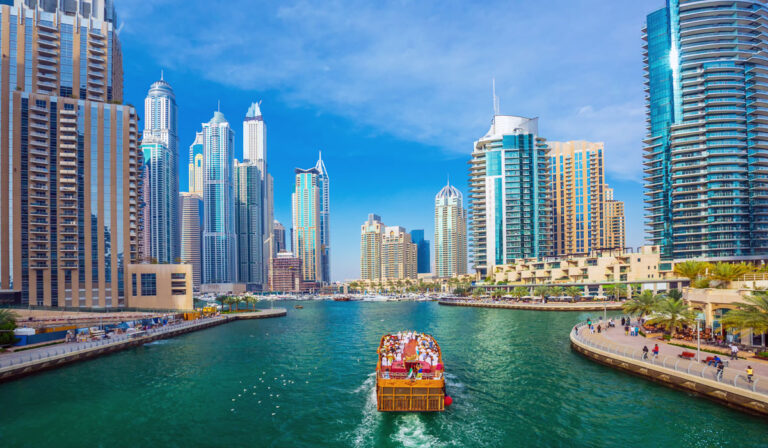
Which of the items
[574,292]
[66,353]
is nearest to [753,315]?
[66,353]

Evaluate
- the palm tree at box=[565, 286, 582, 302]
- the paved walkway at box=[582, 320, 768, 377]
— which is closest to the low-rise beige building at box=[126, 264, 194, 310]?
the paved walkway at box=[582, 320, 768, 377]

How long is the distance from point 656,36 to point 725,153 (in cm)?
4992

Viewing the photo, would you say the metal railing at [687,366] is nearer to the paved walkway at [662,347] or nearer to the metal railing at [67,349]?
the paved walkway at [662,347]

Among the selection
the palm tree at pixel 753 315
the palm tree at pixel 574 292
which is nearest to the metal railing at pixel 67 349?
the palm tree at pixel 753 315

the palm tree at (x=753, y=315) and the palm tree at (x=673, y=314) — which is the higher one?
the palm tree at (x=753, y=315)

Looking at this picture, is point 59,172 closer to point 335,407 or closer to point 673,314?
point 335,407

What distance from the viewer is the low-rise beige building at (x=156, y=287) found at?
11494 cm

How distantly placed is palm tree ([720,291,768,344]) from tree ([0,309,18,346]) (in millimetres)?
86517

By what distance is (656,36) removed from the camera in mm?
160375

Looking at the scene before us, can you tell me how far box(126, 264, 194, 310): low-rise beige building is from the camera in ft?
377

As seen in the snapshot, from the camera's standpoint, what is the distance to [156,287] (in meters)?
116

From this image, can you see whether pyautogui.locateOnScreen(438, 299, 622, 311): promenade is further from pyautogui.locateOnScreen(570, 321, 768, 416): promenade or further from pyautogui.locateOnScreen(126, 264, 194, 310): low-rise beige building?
pyautogui.locateOnScreen(126, 264, 194, 310): low-rise beige building

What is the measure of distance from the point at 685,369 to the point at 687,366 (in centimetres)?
126

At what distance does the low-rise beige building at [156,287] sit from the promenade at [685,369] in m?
102
